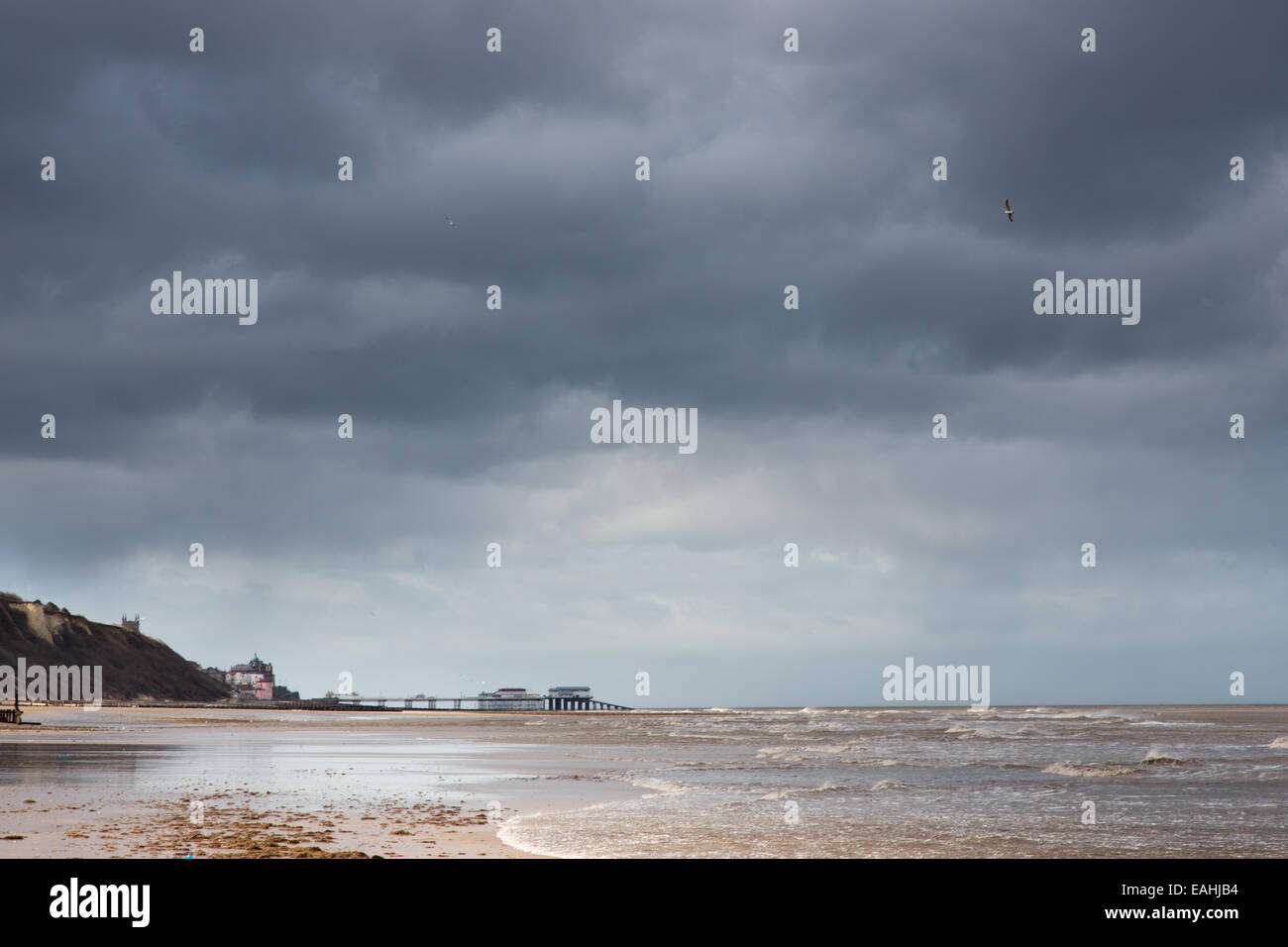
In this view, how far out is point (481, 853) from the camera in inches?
658

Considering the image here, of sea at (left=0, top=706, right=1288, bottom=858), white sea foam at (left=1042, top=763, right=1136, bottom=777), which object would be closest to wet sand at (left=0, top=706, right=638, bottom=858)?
sea at (left=0, top=706, right=1288, bottom=858)

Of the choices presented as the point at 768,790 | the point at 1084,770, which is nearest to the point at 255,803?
the point at 768,790

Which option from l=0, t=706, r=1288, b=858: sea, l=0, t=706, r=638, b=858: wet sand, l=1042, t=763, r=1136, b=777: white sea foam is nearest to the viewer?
l=0, t=706, r=638, b=858: wet sand

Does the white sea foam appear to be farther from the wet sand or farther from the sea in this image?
the wet sand

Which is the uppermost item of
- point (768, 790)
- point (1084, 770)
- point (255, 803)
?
point (255, 803)

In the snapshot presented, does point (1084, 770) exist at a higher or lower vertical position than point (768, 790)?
lower

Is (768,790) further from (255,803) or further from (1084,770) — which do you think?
(1084,770)

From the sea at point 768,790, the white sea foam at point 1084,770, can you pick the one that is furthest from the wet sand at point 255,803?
the white sea foam at point 1084,770

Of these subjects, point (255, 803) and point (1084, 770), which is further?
point (1084, 770)

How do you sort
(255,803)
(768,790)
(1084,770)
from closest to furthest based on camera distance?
(255,803), (768,790), (1084,770)

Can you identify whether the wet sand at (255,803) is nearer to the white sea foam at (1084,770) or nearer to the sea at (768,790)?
the sea at (768,790)

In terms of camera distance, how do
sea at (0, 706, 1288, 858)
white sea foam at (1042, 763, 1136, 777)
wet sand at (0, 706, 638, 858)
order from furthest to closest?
white sea foam at (1042, 763, 1136, 777)
sea at (0, 706, 1288, 858)
wet sand at (0, 706, 638, 858)

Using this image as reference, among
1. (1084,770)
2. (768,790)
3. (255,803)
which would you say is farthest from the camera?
(1084,770)
